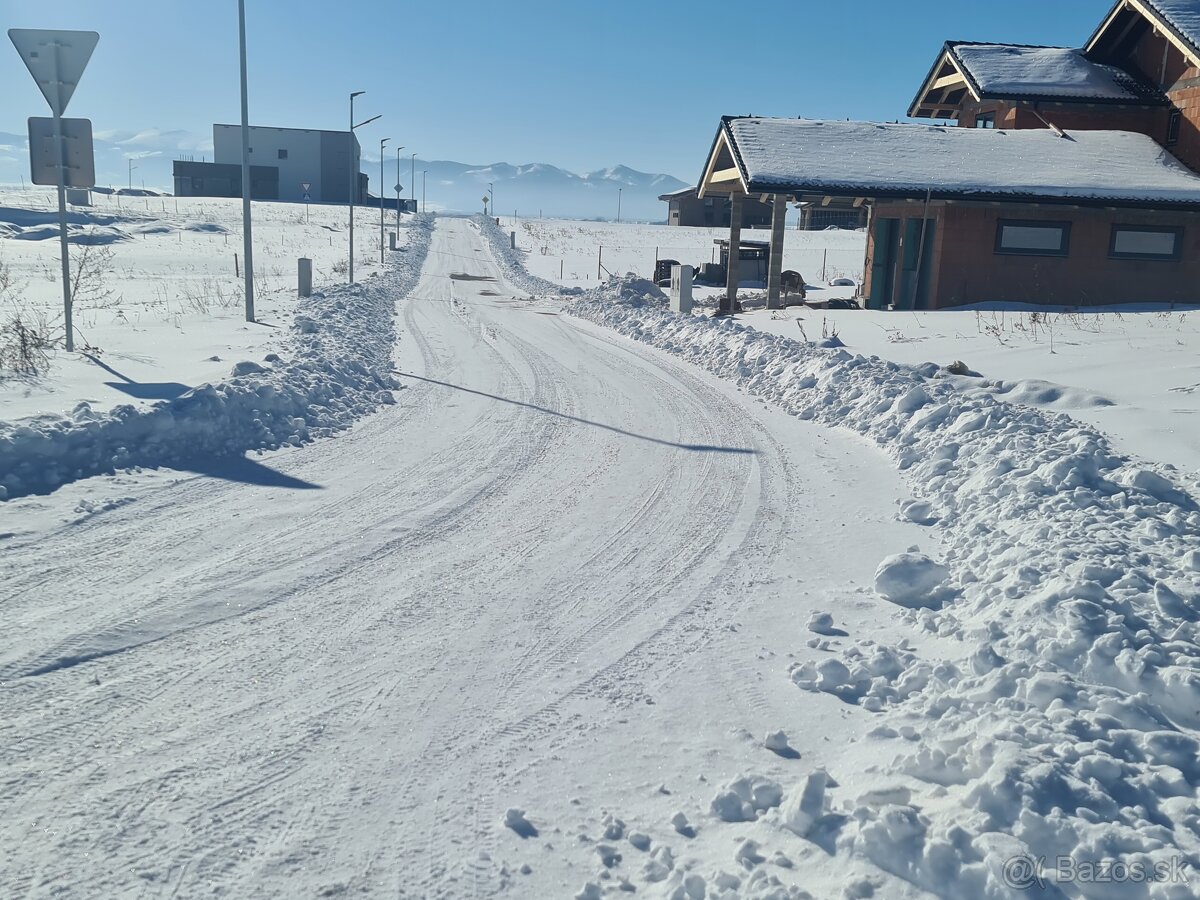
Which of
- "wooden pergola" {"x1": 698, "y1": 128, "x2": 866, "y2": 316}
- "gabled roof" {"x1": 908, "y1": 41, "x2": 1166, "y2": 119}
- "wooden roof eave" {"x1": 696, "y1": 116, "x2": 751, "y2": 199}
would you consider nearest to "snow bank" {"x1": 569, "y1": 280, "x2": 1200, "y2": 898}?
"wooden pergola" {"x1": 698, "y1": 128, "x2": 866, "y2": 316}

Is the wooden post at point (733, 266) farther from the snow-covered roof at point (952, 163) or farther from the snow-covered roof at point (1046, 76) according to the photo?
the snow-covered roof at point (1046, 76)

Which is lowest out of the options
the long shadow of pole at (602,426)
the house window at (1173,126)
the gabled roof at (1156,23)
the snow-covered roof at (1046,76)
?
the long shadow of pole at (602,426)

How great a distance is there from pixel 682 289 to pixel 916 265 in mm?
5835

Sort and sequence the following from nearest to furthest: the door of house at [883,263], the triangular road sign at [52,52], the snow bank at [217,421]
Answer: the snow bank at [217,421] < the triangular road sign at [52,52] < the door of house at [883,263]

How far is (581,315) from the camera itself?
82.5 feet

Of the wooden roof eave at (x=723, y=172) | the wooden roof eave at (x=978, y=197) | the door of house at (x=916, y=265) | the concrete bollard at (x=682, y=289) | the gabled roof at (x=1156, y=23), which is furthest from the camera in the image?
the concrete bollard at (x=682, y=289)

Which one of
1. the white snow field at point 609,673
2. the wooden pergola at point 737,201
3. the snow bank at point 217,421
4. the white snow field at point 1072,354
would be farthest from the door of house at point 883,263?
the white snow field at point 609,673

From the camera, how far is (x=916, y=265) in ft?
74.3

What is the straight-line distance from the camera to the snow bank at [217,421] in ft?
25.1

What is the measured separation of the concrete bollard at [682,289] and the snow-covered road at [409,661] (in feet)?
46.3

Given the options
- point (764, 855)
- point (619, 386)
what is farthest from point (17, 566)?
point (619, 386)

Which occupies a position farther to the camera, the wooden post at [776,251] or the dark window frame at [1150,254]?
the wooden post at [776,251]

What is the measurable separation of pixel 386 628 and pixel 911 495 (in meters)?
5.07

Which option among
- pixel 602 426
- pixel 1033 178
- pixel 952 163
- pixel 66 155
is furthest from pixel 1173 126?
pixel 66 155
